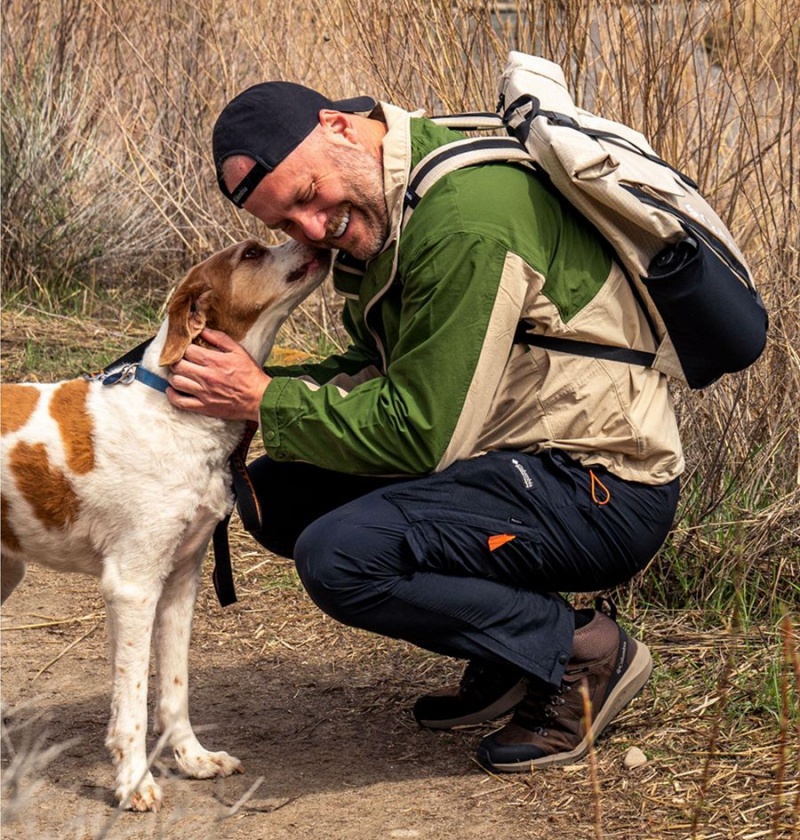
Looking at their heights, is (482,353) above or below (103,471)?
above

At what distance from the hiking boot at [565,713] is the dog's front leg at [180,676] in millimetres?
749

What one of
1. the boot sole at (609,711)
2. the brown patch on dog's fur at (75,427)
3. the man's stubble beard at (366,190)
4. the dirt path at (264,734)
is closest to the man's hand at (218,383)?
the brown patch on dog's fur at (75,427)

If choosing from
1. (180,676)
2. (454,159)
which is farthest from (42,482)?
(454,159)

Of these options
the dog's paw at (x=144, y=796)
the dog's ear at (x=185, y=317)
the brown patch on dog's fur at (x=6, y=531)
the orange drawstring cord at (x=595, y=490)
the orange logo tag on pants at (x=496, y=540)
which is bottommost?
the dog's paw at (x=144, y=796)

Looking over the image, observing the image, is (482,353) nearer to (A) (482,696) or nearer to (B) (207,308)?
(B) (207,308)

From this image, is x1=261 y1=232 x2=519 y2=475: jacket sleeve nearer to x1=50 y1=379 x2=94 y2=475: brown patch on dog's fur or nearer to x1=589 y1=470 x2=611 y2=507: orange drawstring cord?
x1=589 y1=470 x2=611 y2=507: orange drawstring cord

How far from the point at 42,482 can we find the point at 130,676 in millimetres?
568

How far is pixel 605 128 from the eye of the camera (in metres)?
3.40

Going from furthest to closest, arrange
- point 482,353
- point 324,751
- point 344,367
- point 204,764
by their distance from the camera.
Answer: point 344,367 → point 324,751 → point 204,764 → point 482,353

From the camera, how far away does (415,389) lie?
314 cm

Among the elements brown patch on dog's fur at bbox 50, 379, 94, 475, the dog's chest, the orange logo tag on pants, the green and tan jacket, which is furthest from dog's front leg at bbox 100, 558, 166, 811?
the orange logo tag on pants

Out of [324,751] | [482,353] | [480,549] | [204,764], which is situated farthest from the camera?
[324,751]

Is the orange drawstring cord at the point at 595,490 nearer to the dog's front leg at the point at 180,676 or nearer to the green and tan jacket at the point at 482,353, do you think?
the green and tan jacket at the point at 482,353

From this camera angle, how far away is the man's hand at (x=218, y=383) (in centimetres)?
336
